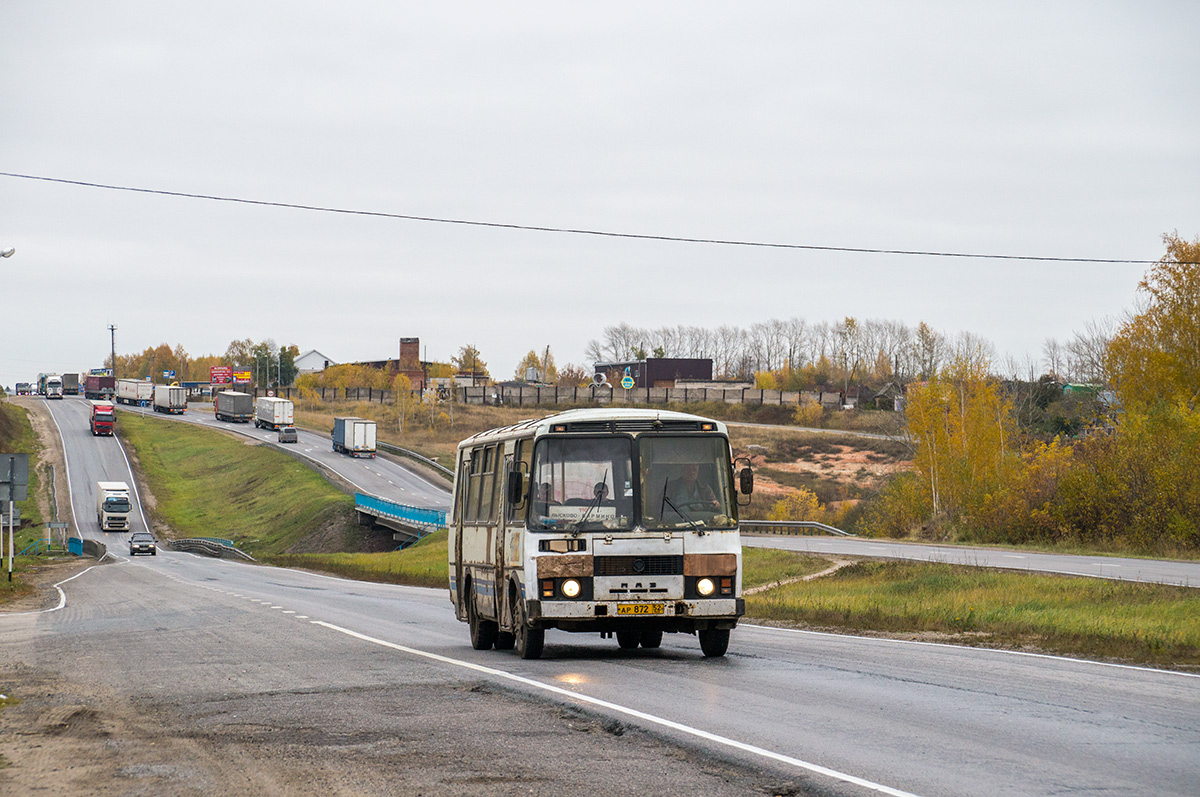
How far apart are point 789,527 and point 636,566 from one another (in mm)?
44010

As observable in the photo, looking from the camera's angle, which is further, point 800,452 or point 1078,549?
point 800,452

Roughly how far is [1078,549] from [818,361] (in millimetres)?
152198

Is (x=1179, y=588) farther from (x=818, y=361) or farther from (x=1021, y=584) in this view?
(x=818, y=361)

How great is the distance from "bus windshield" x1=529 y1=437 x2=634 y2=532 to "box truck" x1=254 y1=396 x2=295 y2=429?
105 m

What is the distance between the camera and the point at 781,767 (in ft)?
25.3

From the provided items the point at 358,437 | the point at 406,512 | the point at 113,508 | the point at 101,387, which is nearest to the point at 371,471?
the point at 358,437

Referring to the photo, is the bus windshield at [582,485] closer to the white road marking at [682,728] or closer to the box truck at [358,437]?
the white road marking at [682,728]

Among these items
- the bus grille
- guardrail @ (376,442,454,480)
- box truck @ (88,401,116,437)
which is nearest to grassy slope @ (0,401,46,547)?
box truck @ (88,401,116,437)

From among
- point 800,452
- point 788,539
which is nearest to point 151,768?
point 788,539

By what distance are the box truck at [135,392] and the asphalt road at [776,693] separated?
135m

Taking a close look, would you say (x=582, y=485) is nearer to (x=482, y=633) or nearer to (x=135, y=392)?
(x=482, y=633)

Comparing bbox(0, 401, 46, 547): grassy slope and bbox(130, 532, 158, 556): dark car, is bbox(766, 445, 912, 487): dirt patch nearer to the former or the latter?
bbox(130, 532, 158, 556): dark car

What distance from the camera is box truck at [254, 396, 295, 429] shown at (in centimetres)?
11631

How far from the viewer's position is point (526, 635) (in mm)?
14500
